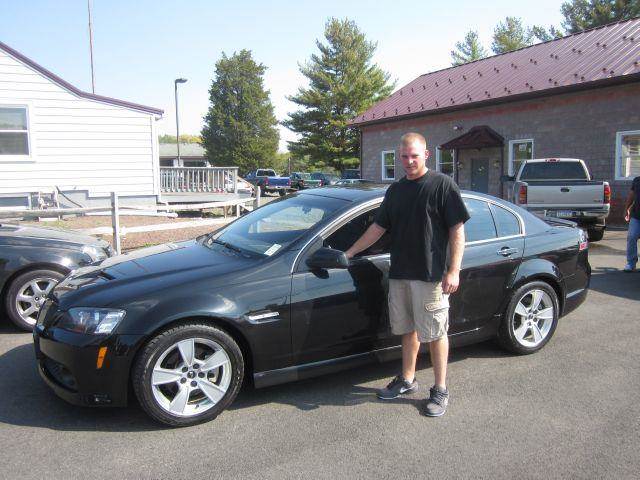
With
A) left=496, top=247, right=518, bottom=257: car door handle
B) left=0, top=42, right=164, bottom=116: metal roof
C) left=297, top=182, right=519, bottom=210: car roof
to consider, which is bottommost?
left=496, top=247, right=518, bottom=257: car door handle

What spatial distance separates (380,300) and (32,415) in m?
2.52

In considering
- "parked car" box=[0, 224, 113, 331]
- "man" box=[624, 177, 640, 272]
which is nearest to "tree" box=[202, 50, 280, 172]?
"man" box=[624, 177, 640, 272]

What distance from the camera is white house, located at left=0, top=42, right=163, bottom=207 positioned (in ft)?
44.8

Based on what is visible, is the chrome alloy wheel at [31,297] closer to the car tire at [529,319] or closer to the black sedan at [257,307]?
the black sedan at [257,307]

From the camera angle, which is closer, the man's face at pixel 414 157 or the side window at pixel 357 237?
the man's face at pixel 414 157

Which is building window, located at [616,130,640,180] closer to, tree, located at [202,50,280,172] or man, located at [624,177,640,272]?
man, located at [624,177,640,272]

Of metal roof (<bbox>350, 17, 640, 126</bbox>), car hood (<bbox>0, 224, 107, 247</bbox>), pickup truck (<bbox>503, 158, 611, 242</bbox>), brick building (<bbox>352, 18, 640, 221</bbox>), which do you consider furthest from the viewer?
metal roof (<bbox>350, 17, 640, 126</bbox>)

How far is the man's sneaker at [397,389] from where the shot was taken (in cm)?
385

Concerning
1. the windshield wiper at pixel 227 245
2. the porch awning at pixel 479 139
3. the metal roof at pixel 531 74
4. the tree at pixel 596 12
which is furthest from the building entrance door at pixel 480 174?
the tree at pixel 596 12

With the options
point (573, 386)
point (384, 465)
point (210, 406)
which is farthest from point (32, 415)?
point (573, 386)

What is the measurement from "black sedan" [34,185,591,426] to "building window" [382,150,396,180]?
19.2 metres

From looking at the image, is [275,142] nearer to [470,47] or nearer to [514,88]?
[470,47]

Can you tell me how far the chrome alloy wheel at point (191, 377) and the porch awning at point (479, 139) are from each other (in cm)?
1668

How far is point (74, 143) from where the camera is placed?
1438cm
